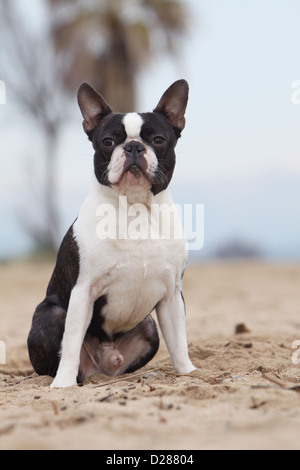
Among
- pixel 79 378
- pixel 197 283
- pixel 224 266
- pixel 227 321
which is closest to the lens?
pixel 79 378

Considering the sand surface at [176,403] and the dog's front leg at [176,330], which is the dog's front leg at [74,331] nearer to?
the sand surface at [176,403]

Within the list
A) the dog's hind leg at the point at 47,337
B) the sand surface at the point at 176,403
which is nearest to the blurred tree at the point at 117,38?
the sand surface at the point at 176,403

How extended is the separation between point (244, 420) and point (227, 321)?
4.86 meters

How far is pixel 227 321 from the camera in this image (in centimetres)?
730

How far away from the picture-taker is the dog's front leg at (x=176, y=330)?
158 inches

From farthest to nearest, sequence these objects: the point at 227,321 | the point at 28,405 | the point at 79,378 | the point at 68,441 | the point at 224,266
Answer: the point at 224,266 < the point at 227,321 < the point at 79,378 < the point at 28,405 < the point at 68,441

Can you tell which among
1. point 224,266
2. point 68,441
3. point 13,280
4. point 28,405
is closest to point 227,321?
point 28,405

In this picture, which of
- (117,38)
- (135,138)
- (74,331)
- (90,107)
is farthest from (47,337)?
(117,38)

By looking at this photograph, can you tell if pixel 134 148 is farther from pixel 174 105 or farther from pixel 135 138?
pixel 174 105

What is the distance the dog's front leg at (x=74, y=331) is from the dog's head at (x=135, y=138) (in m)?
0.71

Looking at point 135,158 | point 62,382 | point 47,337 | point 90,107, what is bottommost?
point 62,382

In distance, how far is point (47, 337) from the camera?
12.8 ft

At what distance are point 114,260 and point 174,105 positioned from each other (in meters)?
1.12
